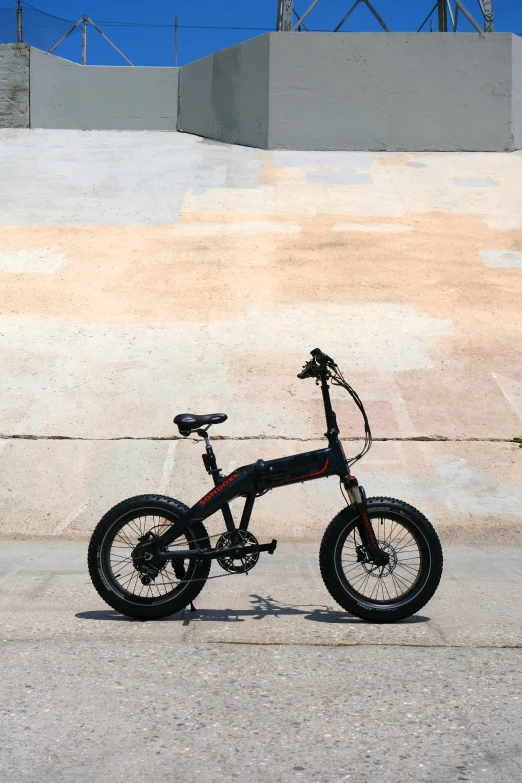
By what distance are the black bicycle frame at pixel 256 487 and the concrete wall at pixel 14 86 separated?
19207mm

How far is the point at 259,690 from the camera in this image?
374cm

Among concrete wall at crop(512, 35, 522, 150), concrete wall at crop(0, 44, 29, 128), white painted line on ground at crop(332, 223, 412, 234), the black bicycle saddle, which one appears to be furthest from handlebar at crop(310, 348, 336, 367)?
concrete wall at crop(0, 44, 29, 128)

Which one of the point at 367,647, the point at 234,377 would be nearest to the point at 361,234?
the point at 234,377

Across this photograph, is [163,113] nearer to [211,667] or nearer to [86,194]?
[86,194]

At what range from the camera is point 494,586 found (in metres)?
5.83

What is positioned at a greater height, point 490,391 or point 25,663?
point 25,663

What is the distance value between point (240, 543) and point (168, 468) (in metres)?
3.92

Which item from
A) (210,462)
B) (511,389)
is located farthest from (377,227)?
(210,462)

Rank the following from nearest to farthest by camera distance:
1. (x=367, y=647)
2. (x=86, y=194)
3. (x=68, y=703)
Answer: (x=68, y=703), (x=367, y=647), (x=86, y=194)

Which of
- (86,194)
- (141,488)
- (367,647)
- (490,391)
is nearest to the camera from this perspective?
(367,647)

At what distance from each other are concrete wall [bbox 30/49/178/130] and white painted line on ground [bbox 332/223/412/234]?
8.77 metres

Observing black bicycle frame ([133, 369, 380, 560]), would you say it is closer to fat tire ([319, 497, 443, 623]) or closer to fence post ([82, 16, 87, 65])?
fat tire ([319, 497, 443, 623])

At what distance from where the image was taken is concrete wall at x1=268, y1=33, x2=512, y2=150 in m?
19.5

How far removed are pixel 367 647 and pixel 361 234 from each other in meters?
11.1
